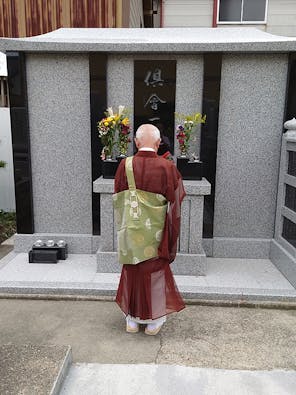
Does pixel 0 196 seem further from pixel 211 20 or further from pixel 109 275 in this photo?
pixel 211 20

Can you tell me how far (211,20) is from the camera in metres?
11.0

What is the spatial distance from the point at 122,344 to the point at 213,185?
2586 mm

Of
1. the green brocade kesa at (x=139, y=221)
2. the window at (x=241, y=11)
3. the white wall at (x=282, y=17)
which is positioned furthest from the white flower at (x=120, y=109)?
the white wall at (x=282, y=17)

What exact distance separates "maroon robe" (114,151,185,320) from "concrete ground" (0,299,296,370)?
28 centimetres

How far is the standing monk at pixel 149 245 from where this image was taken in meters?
3.06

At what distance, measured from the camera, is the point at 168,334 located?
3.32 meters

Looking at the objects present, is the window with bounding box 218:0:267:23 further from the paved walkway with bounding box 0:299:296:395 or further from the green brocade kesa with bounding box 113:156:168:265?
the paved walkway with bounding box 0:299:296:395

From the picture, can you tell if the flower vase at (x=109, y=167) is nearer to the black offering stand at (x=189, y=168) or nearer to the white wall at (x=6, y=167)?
the black offering stand at (x=189, y=168)

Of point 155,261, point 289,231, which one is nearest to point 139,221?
point 155,261

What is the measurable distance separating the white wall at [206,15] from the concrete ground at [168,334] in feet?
32.0

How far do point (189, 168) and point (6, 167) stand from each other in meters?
4.07

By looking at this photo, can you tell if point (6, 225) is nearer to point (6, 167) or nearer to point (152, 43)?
point (6, 167)

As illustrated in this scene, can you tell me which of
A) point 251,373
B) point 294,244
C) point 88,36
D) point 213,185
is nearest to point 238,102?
point 213,185

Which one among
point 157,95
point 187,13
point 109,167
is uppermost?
point 187,13
